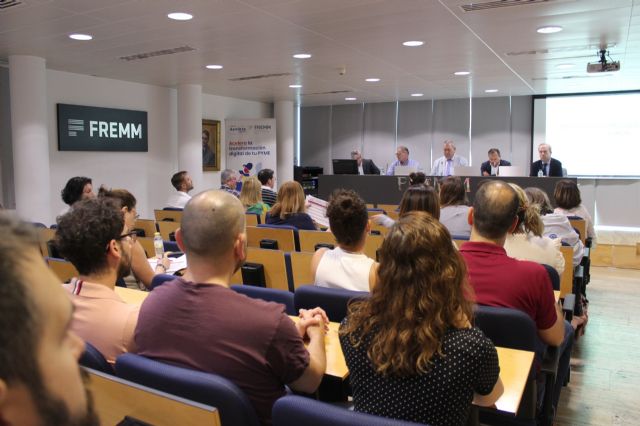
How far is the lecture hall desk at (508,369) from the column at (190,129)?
7.90 meters

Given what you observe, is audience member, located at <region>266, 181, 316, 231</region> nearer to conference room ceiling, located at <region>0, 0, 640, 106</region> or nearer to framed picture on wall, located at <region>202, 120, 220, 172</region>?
conference room ceiling, located at <region>0, 0, 640, 106</region>

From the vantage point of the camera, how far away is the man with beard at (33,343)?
0.46 metres

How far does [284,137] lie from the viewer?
39.6 ft

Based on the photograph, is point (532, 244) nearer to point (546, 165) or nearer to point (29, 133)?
point (29, 133)

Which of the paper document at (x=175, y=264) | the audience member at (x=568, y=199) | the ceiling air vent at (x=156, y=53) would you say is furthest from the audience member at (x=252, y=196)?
the audience member at (x=568, y=199)

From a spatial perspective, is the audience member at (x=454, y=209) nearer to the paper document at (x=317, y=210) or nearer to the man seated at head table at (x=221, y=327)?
the paper document at (x=317, y=210)

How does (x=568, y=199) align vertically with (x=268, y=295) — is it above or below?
above

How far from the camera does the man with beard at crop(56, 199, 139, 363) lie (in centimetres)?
177

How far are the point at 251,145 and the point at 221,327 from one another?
401 inches

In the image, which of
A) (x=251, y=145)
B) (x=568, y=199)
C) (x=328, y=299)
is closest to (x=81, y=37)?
(x=328, y=299)

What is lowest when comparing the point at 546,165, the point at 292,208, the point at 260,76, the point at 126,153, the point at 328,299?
the point at 328,299

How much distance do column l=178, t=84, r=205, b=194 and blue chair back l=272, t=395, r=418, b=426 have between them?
8674 mm

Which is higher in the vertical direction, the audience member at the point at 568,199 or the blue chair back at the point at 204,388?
the audience member at the point at 568,199

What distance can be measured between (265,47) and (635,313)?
4855 millimetres
